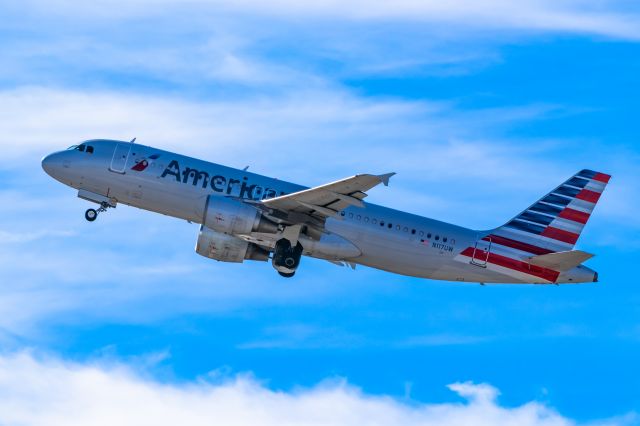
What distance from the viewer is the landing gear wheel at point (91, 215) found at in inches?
2323

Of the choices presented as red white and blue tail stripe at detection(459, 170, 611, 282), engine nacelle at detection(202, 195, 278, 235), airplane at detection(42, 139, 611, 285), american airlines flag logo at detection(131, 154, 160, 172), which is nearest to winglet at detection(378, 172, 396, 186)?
airplane at detection(42, 139, 611, 285)

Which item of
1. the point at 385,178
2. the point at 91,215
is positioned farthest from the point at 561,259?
the point at 91,215

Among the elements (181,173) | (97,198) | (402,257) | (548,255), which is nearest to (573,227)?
(548,255)

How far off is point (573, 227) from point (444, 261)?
8.03 metres

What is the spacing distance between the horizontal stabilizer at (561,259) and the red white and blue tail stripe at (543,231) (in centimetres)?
35

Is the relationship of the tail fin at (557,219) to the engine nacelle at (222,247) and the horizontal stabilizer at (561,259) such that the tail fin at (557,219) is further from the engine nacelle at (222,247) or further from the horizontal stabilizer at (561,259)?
the engine nacelle at (222,247)

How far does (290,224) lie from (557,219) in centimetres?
1501

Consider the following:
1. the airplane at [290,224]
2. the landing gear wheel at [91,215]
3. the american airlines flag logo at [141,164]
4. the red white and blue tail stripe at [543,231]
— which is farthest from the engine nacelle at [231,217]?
the red white and blue tail stripe at [543,231]

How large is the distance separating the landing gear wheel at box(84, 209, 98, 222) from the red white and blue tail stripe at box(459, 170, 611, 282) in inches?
723

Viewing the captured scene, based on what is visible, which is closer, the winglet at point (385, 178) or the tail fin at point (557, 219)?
the winglet at point (385, 178)

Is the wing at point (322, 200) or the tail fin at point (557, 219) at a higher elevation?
the tail fin at point (557, 219)

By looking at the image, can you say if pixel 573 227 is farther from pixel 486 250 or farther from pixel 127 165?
pixel 127 165

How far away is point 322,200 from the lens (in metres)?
55.6

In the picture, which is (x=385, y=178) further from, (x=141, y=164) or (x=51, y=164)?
(x=51, y=164)
